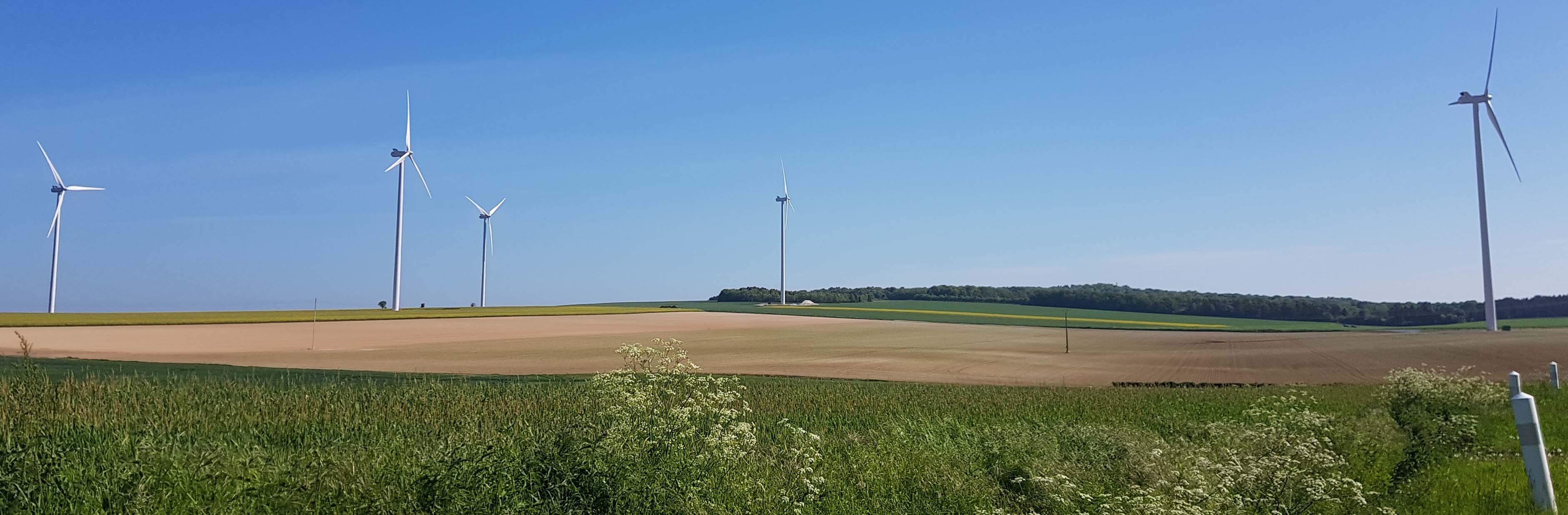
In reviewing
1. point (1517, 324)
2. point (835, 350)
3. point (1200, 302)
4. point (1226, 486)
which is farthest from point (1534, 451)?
point (1200, 302)

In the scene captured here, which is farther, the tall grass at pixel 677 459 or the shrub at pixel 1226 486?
the tall grass at pixel 677 459

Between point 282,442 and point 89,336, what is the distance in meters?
43.2

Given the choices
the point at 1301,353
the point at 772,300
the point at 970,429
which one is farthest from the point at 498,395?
the point at 772,300

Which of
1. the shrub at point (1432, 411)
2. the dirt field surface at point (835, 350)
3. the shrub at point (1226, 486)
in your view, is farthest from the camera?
the dirt field surface at point (835, 350)

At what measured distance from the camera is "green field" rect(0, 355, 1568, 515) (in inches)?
313

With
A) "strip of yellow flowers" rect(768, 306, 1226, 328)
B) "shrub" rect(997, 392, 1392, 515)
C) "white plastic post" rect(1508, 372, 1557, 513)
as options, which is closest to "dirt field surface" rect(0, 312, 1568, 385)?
"strip of yellow flowers" rect(768, 306, 1226, 328)

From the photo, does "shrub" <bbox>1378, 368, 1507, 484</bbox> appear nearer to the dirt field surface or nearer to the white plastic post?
the white plastic post

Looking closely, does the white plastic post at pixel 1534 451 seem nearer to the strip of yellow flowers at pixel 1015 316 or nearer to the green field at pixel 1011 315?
the green field at pixel 1011 315

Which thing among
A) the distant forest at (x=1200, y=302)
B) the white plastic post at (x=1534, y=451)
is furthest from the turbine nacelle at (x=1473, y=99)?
the white plastic post at (x=1534, y=451)

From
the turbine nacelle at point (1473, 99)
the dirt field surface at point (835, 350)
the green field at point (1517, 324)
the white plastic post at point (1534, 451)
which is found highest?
the turbine nacelle at point (1473, 99)

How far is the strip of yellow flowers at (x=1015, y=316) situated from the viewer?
9656 cm

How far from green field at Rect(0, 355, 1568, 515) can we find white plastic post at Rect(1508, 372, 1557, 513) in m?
0.21

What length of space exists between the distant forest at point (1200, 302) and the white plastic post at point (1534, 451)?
108155mm

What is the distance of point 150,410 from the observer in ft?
51.0
